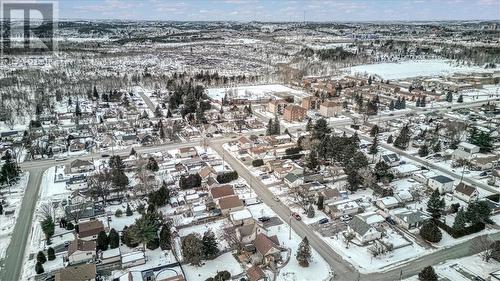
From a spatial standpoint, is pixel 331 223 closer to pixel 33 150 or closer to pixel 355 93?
pixel 33 150

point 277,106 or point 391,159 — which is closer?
point 391,159

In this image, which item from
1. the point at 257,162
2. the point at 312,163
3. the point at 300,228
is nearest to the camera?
the point at 300,228

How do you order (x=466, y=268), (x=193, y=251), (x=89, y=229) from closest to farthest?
(x=193, y=251), (x=466, y=268), (x=89, y=229)

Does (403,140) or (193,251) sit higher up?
(403,140)

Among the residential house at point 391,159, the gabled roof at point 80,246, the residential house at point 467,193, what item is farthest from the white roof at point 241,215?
the residential house at point 467,193

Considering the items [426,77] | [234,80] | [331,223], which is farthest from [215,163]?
[426,77]

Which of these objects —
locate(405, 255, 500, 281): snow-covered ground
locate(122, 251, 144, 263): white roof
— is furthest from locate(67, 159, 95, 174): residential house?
locate(405, 255, 500, 281): snow-covered ground

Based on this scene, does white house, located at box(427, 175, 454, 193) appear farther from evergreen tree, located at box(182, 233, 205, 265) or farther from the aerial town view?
evergreen tree, located at box(182, 233, 205, 265)

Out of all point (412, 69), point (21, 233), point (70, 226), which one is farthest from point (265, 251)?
point (412, 69)

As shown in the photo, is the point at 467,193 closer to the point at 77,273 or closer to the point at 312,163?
the point at 312,163
